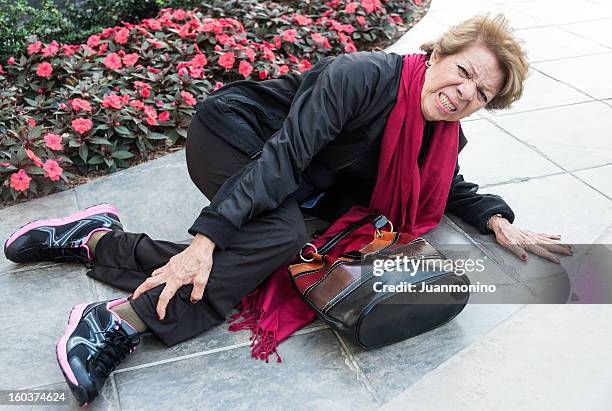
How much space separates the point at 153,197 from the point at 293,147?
48.0 inches

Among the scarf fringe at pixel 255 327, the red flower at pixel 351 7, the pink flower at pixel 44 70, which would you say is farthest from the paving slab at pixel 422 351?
the red flower at pixel 351 7

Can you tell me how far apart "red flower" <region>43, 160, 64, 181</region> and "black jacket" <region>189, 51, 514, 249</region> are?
984 mm

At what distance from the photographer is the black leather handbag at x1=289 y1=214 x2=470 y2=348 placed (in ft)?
7.00

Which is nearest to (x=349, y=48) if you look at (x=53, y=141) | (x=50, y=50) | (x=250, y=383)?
(x=50, y=50)

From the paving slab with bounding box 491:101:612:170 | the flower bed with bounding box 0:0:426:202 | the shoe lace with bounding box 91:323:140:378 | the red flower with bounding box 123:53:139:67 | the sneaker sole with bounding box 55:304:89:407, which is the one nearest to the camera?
the sneaker sole with bounding box 55:304:89:407

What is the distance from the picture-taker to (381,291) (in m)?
2.12

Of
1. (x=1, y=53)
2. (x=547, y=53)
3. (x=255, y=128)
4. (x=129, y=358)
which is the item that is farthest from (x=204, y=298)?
(x=547, y=53)

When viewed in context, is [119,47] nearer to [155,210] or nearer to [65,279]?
[155,210]

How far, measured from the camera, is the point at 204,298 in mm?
2227

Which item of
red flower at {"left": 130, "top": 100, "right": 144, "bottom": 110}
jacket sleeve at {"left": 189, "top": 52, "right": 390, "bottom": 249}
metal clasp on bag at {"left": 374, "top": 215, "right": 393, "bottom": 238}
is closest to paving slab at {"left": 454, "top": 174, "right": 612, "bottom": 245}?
metal clasp on bag at {"left": 374, "top": 215, "right": 393, "bottom": 238}

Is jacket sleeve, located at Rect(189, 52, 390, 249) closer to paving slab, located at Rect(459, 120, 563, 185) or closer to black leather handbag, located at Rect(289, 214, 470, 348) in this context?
black leather handbag, located at Rect(289, 214, 470, 348)

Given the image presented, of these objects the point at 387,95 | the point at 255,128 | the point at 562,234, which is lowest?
the point at 562,234

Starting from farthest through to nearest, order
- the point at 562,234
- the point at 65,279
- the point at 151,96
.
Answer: the point at 151,96
the point at 562,234
the point at 65,279

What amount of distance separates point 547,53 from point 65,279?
399 centimetres
